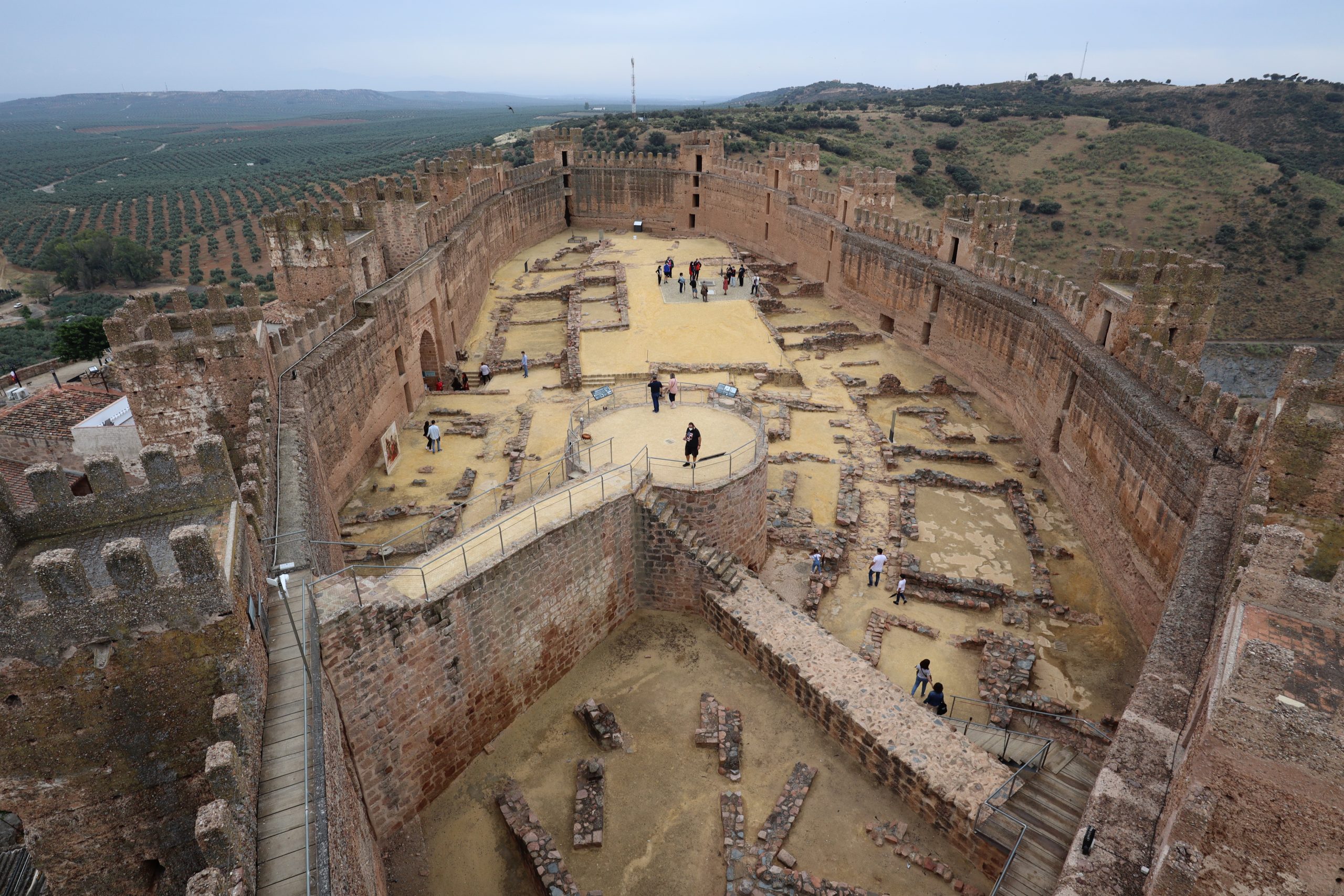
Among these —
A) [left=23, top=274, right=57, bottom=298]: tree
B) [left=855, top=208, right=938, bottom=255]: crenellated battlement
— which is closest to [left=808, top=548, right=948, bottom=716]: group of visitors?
[left=855, top=208, right=938, bottom=255]: crenellated battlement

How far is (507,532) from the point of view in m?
11.4

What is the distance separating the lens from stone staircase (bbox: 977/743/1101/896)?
341 inches

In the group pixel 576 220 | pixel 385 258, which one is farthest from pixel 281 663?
pixel 576 220

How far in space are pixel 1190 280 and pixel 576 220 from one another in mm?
35725

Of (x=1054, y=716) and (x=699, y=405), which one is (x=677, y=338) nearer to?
(x=699, y=405)

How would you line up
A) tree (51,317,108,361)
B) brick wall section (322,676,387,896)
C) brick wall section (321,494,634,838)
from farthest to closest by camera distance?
tree (51,317,108,361) → brick wall section (321,494,634,838) → brick wall section (322,676,387,896)

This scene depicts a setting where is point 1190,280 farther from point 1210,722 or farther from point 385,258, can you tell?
point 385,258

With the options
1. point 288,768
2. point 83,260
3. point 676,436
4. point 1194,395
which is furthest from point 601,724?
point 83,260

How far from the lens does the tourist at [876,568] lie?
48.8ft

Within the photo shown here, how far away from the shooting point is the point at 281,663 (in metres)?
7.96

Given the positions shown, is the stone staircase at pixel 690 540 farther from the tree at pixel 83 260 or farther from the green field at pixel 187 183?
the tree at pixel 83 260

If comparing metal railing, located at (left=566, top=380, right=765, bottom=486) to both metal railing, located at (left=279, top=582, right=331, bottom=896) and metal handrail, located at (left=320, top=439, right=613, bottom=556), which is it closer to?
metal handrail, located at (left=320, top=439, right=613, bottom=556)

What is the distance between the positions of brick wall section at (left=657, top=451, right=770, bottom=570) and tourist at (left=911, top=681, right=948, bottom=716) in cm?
439

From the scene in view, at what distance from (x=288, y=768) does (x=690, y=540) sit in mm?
7806
